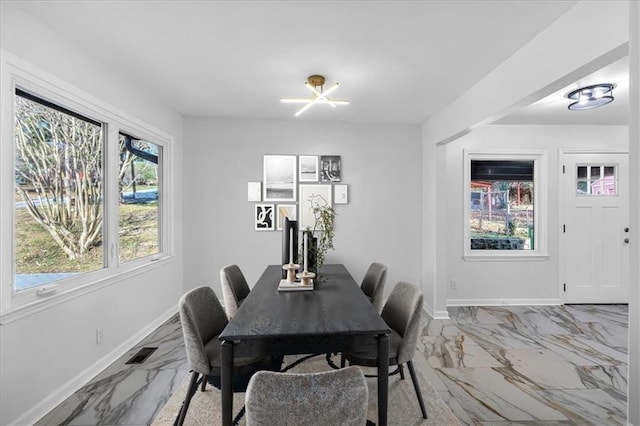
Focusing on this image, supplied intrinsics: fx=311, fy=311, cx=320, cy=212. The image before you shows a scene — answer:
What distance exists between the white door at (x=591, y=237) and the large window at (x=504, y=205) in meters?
0.36

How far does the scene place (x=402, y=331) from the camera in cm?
208

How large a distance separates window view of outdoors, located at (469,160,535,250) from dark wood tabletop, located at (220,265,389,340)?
284 centimetres

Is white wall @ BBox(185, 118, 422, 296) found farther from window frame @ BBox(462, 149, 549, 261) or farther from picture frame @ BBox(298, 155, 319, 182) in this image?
window frame @ BBox(462, 149, 549, 261)

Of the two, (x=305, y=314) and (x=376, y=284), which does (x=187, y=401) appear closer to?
(x=305, y=314)

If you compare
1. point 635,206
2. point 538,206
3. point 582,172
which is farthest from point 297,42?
point 582,172

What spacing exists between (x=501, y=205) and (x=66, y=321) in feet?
16.2

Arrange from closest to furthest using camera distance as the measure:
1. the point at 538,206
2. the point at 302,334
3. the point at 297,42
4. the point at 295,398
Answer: the point at 295,398 < the point at 302,334 < the point at 297,42 < the point at 538,206

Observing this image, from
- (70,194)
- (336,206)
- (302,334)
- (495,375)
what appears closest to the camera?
(302,334)

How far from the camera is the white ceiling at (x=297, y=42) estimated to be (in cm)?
184

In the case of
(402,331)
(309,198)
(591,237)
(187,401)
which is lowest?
(187,401)

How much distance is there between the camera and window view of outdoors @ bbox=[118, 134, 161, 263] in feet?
9.78

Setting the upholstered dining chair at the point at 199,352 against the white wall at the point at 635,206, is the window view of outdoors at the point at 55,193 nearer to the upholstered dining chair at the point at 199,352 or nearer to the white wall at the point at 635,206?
the upholstered dining chair at the point at 199,352

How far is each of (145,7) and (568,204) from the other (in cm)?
518

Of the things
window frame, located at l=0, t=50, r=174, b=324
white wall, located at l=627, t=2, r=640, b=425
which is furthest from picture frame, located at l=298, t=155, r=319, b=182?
white wall, located at l=627, t=2, r=640, b=425
